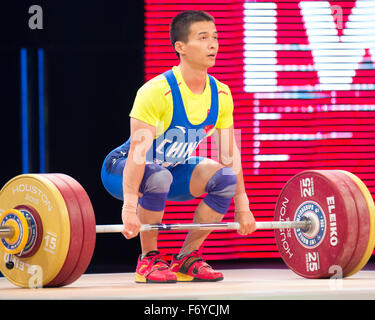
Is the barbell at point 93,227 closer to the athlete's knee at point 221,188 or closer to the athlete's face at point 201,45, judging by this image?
the athlete's knee at point 221,188

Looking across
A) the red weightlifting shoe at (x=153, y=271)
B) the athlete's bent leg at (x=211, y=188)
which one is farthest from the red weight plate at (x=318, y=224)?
the red weightlifting shoe at (x=153, y=271)

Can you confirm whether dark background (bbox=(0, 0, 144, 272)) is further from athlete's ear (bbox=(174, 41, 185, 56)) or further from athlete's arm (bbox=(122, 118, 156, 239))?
athlete's arm (bbox=(122, 118, 156, 239))

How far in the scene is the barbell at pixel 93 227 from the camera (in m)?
2.82

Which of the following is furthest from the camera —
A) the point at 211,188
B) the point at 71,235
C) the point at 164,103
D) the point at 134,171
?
the point at 211,188

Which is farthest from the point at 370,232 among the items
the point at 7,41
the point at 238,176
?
the point at 7,41

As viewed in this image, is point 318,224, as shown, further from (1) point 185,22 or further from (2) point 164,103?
(1) point 185,22

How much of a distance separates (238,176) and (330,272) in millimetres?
599

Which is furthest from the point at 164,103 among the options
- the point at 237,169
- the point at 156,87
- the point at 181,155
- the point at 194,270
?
the point at 194,270

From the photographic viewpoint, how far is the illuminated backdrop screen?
15.0 feet

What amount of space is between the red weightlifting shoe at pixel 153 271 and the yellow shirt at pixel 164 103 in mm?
547

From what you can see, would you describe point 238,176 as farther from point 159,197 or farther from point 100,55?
point 100,55

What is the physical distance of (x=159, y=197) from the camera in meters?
3.09

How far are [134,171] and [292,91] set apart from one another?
1.85 m

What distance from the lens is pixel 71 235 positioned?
2.78 m
